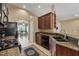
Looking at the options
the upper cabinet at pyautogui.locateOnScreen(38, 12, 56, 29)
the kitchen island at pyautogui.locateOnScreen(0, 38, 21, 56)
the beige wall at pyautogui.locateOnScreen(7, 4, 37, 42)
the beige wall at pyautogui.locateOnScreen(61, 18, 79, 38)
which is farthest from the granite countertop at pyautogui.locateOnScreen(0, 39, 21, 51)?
the beige wall at pyautogui.locateOnScreen(61, 18, 79, 38)

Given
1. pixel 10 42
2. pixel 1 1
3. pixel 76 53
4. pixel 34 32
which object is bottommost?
pixel 76 53

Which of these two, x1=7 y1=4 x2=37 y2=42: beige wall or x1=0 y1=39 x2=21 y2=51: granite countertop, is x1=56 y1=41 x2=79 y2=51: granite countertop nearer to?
x1=7 y1=4 x2=37 y2=42: beige wall

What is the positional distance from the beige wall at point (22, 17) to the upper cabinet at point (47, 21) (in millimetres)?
90

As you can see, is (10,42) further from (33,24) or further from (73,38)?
(73,38)

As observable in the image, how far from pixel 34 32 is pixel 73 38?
0.66 meters

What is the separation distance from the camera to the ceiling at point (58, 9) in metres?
2.34

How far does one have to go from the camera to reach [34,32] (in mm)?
2420

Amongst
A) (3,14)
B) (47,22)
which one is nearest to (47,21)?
(47,22)

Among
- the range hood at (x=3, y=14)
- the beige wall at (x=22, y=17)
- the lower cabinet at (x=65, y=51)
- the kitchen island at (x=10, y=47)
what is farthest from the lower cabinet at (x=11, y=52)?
the lower cabinet at (x=65, y=51)

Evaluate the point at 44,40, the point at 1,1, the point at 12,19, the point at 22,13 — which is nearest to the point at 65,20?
the point at 44,40

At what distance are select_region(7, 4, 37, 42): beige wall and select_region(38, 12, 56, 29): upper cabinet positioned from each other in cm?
9

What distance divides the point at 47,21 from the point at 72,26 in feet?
1.38

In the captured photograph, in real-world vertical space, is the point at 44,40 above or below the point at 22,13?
below

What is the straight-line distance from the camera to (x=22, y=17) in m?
2.36
